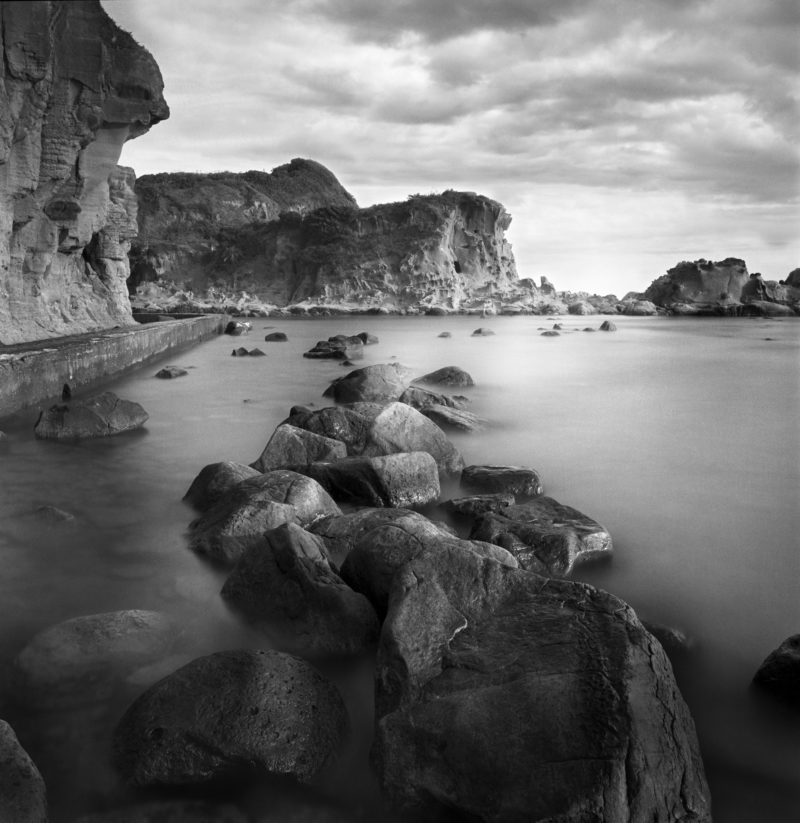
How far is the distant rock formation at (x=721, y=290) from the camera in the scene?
226ft

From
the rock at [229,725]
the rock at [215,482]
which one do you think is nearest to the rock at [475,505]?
the rock at [215,482]

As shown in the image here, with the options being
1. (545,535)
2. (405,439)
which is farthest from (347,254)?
(545,535)

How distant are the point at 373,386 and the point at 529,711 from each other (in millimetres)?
7993

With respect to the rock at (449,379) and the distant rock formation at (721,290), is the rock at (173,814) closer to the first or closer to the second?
the rock at (449,379)

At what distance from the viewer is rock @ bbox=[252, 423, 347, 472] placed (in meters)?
5.82

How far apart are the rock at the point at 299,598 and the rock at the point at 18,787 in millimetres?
1217

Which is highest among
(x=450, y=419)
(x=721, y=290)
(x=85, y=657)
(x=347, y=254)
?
(x=347, y=254)

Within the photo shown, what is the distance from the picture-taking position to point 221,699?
246 cm

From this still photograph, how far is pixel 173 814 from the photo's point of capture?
7.43 feet

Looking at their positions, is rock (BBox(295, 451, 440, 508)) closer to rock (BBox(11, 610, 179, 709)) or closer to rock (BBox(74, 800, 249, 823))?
rock (BBox(11, 610, 179, 709))

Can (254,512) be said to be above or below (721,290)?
below

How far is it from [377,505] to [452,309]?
2387 inches

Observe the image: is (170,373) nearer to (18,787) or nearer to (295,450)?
(295,450)

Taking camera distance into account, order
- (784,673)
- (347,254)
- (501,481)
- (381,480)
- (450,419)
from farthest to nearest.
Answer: (347,254), (450,419), (501,481), (381,480), (784,673)
